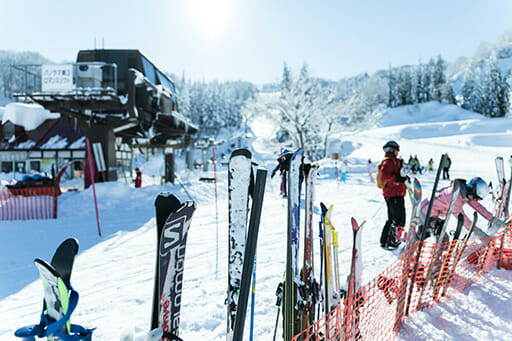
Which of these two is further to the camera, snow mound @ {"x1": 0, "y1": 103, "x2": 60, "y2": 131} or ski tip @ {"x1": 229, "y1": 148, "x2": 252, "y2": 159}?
snow mound @ {"x1": 0, "y1": 103, "x2": 60, "y2": 131}

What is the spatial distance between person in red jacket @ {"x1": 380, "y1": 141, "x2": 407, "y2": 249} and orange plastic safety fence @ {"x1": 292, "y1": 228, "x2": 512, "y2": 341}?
1209 millimetres

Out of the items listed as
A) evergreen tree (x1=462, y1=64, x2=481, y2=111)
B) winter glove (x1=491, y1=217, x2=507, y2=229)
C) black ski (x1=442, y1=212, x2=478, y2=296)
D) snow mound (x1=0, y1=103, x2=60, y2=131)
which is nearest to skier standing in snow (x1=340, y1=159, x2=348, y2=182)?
winter glove (x1=491, y1=217, x2=507, y2=229)

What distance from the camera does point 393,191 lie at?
4.62 meters

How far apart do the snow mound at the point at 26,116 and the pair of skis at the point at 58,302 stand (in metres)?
20.8

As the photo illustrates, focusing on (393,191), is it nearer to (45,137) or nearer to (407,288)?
(407,288)

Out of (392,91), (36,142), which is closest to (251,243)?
(36,142)

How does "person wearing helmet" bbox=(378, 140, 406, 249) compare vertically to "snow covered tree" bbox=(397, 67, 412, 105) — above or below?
below

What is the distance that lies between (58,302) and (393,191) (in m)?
4.66

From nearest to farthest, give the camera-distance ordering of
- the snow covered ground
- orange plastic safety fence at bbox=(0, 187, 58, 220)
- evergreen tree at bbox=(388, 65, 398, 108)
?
the snow covered ground, orange plastic safety fence at bbox=(0, 187, 58, 220), evergreen tree at bbox=(388, 65, 398, 108)

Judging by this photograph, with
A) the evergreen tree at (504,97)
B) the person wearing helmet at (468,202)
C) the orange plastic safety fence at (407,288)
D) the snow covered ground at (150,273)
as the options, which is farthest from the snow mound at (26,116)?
the evergreen tree at (504,97)

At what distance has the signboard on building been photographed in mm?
9156

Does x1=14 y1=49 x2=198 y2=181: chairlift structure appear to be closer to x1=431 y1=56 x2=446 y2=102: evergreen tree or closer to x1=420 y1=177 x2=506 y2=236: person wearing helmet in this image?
x1=420 y1=177 x2=506 y2=236: person wearing helmet

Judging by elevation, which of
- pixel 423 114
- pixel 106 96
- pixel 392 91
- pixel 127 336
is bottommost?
pixel 127 336

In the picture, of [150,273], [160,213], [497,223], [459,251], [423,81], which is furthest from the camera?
[423,81]
